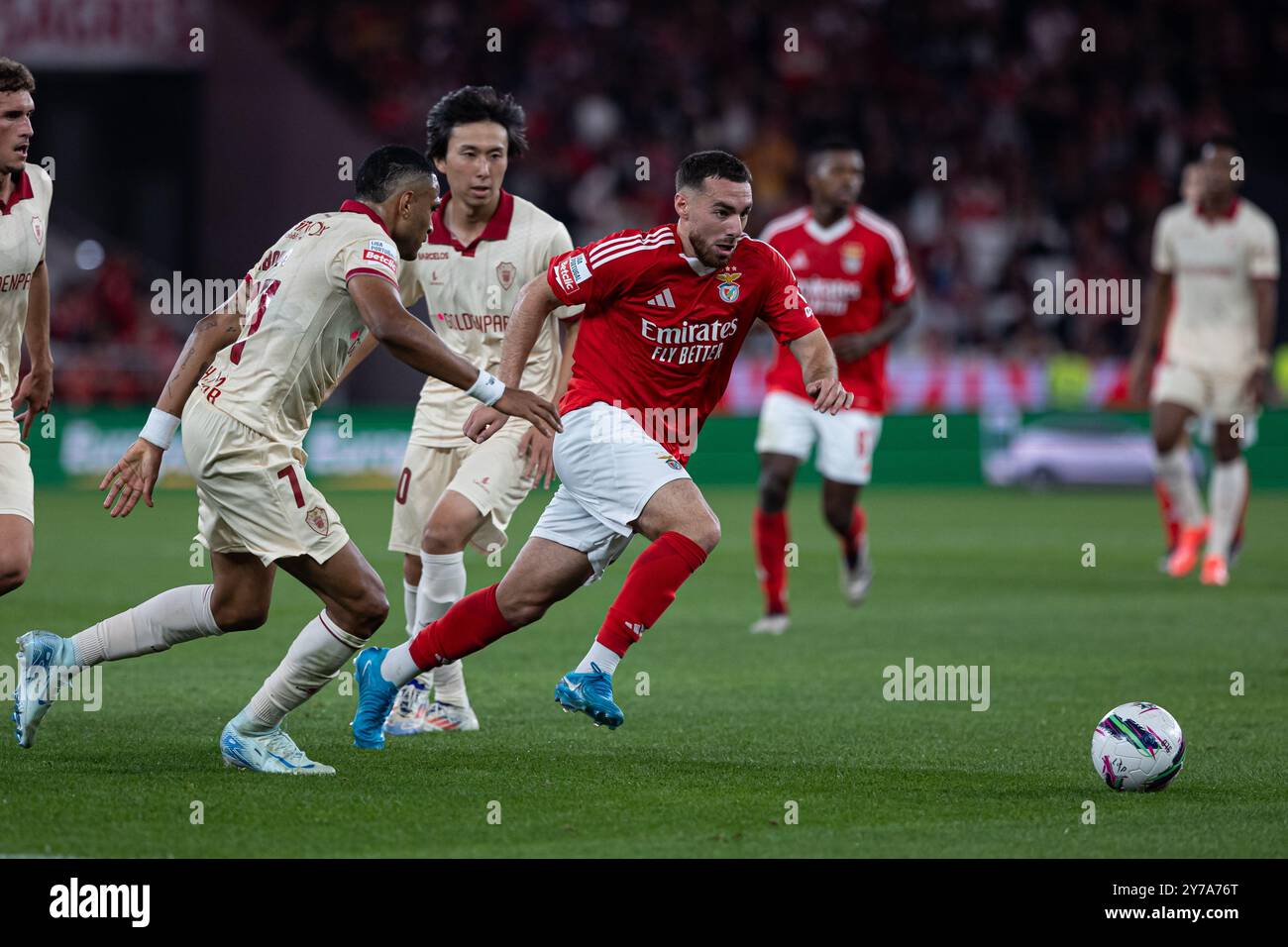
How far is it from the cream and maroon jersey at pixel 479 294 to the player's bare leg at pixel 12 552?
1.68 meters

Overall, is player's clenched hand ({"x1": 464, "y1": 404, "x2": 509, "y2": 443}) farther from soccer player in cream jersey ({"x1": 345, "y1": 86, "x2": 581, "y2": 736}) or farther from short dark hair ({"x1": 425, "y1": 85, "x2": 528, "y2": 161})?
short dark hair ({"x1": 425, "y1": 85, "x2": 528, "y2": 161})

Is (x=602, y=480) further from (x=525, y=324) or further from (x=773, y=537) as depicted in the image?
(x=773, y=537)

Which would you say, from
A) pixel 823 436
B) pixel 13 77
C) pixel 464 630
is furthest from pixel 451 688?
pixel 823 436

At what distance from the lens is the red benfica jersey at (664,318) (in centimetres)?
642

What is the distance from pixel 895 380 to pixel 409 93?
863cm

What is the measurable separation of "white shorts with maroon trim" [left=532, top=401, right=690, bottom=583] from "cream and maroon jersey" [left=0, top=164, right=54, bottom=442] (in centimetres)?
207

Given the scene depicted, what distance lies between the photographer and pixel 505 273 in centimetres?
755

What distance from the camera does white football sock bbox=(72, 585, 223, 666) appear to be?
6328mm

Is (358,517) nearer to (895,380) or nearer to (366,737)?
(895,380)

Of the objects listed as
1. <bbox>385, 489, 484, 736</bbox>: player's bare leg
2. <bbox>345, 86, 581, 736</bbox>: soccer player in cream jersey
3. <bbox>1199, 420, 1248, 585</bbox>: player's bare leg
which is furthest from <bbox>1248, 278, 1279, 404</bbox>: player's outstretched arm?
<bbox>385, 489, 484, 736</bbox>: player's bare leg

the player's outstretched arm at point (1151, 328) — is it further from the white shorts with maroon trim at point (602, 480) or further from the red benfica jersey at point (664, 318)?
the white shorts with maroon trim at point (602, 480)

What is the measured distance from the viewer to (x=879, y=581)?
1343 centimetres

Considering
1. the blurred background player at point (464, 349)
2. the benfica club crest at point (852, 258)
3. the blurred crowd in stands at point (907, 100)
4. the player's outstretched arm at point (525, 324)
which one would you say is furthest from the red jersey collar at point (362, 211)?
the blurred crowd in stands at point (907, 100)
